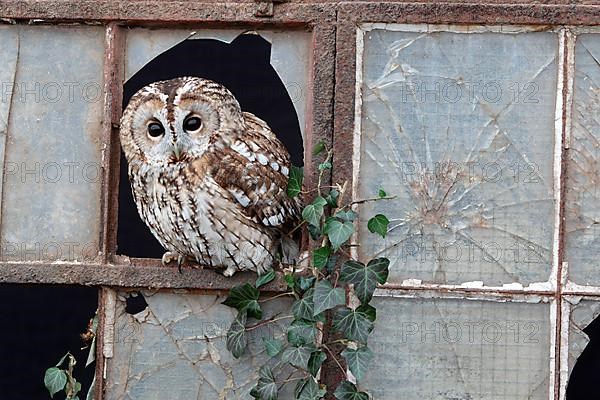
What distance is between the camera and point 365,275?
293 cm

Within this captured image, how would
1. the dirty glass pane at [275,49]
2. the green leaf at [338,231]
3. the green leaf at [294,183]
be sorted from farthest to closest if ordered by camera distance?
the dirty glass pane at [275,49], the green leaf at [294,183], the green leaf at [338,231]

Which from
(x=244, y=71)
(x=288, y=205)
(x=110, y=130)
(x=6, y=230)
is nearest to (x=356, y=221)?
(x=288, y=205)

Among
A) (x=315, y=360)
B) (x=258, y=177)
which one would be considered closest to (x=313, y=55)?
(x=258, y=177)

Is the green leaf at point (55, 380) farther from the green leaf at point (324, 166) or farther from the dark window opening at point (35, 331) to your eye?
the dark window opening at point (35, 331)

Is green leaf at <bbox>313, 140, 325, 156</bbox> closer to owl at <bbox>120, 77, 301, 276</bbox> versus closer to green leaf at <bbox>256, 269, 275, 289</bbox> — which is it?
owl at <bbox>120, 77, 301, 276</bbox>

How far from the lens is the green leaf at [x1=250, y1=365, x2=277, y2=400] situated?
9.83 feet

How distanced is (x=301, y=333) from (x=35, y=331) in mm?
1727

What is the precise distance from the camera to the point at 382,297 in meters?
3.09

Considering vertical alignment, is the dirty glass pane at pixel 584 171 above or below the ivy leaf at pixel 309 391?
above

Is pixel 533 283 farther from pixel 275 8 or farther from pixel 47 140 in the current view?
pixel 47 140

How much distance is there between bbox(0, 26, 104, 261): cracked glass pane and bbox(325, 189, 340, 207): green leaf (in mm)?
646

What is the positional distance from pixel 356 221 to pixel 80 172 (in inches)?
30.3

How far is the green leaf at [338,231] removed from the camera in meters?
2.89

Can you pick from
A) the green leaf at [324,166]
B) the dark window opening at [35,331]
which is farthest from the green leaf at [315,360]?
the dark window opening at [35,331]
